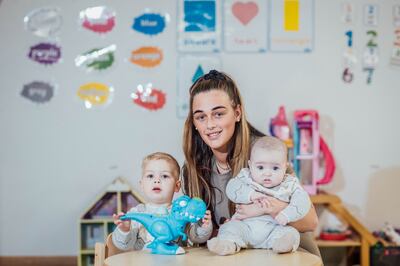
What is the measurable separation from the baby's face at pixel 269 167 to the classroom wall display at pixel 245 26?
2213 mm

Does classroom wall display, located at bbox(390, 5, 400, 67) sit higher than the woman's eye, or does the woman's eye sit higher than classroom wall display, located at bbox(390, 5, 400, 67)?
classroom wall display, located at bbox(390, 5, 400, 67)

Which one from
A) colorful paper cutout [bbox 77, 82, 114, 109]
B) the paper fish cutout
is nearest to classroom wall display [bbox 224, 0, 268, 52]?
the paper fish cutout

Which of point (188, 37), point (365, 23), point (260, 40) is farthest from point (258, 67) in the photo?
point (365, 23)

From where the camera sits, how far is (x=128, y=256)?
197 cm

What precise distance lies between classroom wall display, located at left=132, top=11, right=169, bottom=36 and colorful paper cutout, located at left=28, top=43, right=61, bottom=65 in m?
0.53

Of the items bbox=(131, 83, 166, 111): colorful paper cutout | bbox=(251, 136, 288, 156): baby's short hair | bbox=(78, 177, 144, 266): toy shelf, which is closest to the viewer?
bbox=(251, 136, 288, 156): baby's short hair

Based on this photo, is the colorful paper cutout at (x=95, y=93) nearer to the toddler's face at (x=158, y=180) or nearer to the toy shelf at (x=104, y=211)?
the toy shelf at (x=104, y=211)

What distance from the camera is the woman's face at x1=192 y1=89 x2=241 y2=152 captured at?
226 centimetres

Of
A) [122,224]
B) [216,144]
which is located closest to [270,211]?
[216,144]

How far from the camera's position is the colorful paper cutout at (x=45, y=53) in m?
4.24

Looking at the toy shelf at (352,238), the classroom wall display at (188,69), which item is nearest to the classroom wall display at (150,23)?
the classroom wall display at (188,69)

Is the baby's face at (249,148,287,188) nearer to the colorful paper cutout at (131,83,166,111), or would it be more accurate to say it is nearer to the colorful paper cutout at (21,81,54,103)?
the colorful paper cutout at (131,83,166,111)

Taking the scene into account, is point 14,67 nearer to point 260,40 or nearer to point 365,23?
point 260,40

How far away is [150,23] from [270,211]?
8.01 ft
